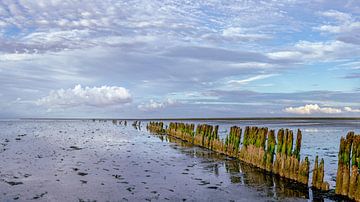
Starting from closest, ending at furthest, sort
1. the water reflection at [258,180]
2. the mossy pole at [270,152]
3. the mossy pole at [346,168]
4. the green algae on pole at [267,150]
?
1. the mossy pole at [346,168]
2. the water reflection at [258,180]
3. the green algae on pole at [267,150]
4. the mossy pole at [270,152]

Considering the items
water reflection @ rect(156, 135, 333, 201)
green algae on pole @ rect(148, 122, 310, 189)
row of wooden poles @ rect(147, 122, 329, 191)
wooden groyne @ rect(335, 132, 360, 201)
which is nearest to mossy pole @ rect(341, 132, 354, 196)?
wooden groyne @ rect(335, 132, 360, 201)

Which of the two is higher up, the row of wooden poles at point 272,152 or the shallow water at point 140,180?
the row of wooden poles at point 272,152

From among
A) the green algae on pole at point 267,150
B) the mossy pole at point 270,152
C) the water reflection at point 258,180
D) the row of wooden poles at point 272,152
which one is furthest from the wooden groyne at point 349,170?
the mossy pole at point 270,152

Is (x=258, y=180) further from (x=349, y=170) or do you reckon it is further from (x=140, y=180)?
(x=140, y=180)

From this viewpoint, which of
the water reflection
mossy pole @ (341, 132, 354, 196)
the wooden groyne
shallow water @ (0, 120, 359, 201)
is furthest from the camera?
the water reflection

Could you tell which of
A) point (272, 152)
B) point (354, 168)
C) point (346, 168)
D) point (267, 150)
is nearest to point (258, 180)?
point (272, 152)

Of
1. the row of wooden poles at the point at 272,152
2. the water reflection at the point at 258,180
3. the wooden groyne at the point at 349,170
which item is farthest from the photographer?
the row of wooden poles at the point at 272,152

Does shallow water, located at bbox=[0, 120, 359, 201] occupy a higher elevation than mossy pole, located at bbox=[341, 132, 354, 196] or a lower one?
lower

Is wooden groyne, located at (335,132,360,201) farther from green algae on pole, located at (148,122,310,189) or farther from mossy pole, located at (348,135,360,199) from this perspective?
green algae on pole, located at (148,122,310,189)

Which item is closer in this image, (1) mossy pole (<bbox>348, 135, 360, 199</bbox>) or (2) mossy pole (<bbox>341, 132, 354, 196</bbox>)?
(1) mossy pole (<bbox>348, 135, 360, 199</bbox>)

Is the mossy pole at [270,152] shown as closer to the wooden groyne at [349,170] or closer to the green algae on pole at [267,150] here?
Answer: the green algae on pole at [267,150]

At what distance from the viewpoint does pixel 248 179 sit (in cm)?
1717

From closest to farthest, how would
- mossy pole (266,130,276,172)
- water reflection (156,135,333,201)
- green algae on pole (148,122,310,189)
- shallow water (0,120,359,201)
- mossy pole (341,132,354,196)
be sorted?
1. mossy pole (341,132,354,196)
2. shallow water (0,120,359,201)
3. water reflection (156,135,333,201)
4. green algae on pole (148,122,310,189)
5. mossy pole (266,130,276,172)

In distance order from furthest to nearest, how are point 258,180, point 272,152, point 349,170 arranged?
→ point 272,152 → point 258,180 → point 349,170
